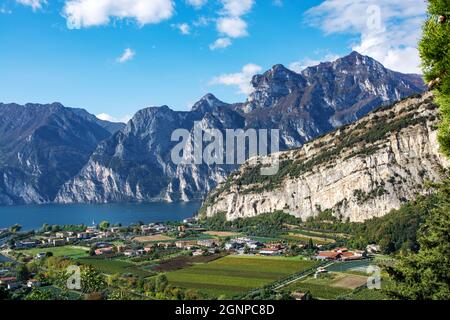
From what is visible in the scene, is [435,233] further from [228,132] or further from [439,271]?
[228,132]

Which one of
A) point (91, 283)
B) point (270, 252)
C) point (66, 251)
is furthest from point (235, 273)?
point (66, 251)

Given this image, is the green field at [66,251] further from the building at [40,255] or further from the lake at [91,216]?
the lake at [91,216]

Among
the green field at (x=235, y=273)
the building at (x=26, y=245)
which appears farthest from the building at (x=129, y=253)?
the building at (x=26, y=245)

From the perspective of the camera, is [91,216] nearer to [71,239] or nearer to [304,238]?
[71,239]

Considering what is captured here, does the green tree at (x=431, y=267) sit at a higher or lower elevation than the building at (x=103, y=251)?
higher

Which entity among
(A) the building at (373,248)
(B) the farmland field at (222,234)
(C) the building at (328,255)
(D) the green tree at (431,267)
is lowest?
(B) the farmland field at (222,234)

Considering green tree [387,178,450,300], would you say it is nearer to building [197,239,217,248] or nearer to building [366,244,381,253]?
building [366,244,381,253]
